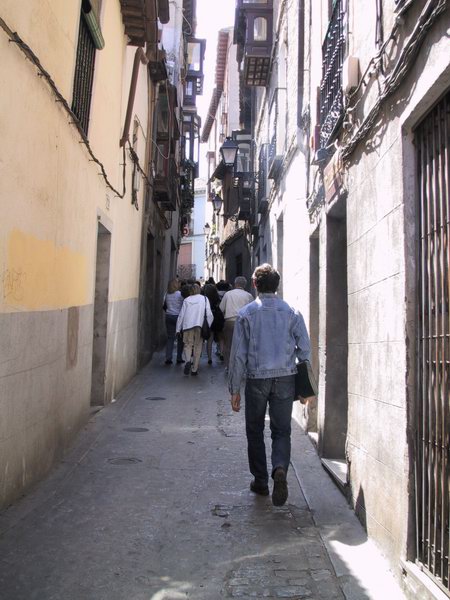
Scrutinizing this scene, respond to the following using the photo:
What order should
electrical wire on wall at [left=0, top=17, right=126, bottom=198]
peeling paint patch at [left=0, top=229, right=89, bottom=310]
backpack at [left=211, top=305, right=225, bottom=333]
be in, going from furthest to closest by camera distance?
backpack at [left=211, top=305, right=225, bottom=333] → peeling paint patch at [left=0, top=229, right=89, bottom=310] → electrical wire on wall at [left=0, top=17, right=126, bottom=198]

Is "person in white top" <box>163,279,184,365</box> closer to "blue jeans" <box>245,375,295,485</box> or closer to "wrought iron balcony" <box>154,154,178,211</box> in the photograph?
"wrought iron balcony" <box>154,154,178,211</box>

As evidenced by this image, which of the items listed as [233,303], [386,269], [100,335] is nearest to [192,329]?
[233,303]

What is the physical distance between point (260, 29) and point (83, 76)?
7601 millimetres

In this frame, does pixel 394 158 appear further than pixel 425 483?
Yes

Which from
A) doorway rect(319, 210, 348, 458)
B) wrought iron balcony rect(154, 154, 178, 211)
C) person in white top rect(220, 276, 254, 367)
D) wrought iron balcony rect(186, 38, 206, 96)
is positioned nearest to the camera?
doorway rect(319, 210, 348, 458)

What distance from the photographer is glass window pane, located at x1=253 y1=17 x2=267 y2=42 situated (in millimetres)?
12445

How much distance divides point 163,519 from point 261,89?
12858mm

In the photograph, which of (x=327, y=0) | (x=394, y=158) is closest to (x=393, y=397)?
(x=394, y=158)

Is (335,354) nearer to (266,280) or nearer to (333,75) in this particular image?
(266,280)

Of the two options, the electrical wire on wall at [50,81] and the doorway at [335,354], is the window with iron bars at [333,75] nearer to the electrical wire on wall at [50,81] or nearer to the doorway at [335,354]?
the doorway at [335,354]

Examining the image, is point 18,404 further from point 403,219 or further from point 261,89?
point 261,89

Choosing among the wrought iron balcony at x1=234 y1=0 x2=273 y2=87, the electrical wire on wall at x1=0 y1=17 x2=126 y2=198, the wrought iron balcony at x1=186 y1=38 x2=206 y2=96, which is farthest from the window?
the wrought iron balcony at x1=186 y1=38 x2=206 y2=96

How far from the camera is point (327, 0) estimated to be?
612cm

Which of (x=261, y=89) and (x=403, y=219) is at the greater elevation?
(x=261, y=89)
